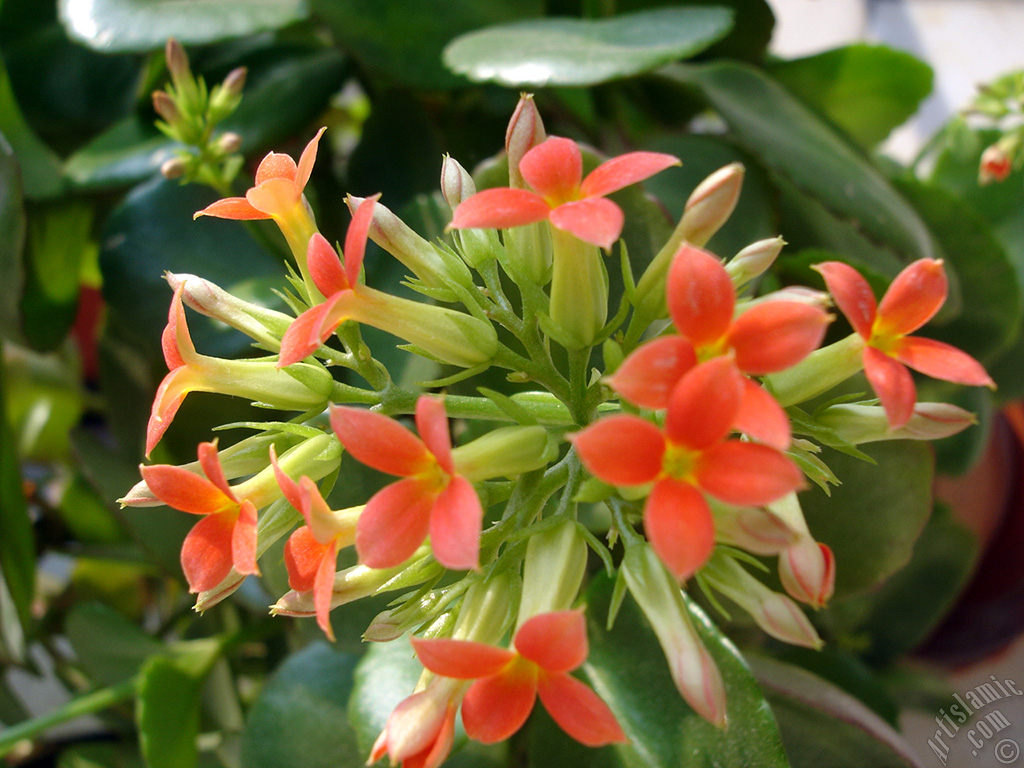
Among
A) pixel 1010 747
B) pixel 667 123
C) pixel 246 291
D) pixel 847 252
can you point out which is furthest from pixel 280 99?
pixel 1010 747

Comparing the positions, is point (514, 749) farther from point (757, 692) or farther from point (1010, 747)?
point (1010, 747)

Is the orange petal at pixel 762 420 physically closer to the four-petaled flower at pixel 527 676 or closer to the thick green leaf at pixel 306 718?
the four-petaled flower at pixel 527 676

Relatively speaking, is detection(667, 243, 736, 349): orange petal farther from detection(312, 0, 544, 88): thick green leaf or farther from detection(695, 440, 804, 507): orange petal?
detection(312, 0, 544, 88): thick green leaf

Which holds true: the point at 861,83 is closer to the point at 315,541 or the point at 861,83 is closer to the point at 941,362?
the point at 941,362

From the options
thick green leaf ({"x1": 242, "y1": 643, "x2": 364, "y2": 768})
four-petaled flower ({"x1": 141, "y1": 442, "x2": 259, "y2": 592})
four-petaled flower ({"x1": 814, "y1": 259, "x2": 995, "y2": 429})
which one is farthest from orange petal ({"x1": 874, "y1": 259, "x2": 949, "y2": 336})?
thick green leaf ({"x1": 242, "y1": 643, "x2": 364, "y2": 768})

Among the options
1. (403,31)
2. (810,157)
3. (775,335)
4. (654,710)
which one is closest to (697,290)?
(775,335)

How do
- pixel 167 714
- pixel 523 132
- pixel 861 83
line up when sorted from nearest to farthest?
1. pixel 523 132
2. pixel 167 714
3. pixel 861 83

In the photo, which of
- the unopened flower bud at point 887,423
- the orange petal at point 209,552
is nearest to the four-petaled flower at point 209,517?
the orange petal at point 209,552
